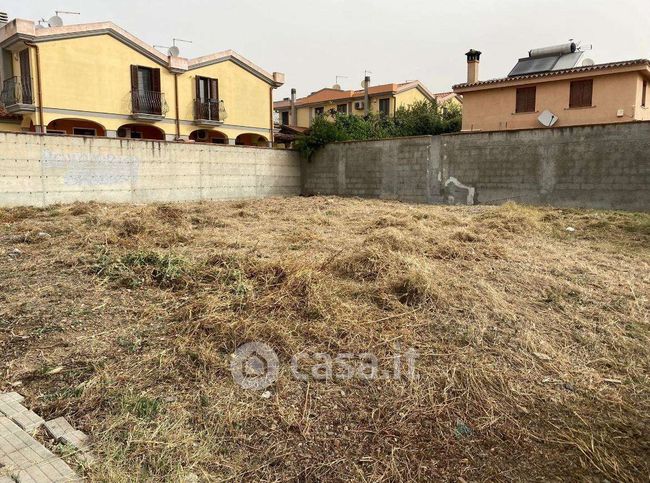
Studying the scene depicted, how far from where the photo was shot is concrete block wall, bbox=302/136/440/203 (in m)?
13.8

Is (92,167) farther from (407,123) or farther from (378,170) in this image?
(407,123)

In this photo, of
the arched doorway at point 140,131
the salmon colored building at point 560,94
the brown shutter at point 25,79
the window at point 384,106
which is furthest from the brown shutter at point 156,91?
the window at point 384,106

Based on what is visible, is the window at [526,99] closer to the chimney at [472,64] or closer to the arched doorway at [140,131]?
the chimney at [472,64]

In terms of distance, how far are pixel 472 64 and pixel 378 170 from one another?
10249mm

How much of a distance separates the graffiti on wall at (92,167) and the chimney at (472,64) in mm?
15572

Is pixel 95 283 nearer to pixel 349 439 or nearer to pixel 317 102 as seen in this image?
pixel 349 439

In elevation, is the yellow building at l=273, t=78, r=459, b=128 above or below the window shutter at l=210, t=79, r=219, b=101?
above

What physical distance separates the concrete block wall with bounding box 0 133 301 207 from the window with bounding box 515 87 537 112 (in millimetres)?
8792

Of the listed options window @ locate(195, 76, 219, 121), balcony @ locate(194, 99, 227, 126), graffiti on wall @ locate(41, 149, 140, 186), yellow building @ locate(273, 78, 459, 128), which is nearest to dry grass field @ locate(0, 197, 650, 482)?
graffiti on wall @ locate(41, 149, 140, 186)

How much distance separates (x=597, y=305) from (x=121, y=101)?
755 inches

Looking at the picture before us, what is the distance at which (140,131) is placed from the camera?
2069cm

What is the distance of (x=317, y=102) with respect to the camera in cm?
3281

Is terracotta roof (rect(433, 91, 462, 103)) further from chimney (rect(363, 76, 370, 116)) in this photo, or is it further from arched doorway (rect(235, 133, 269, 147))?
arched doorway (rect(235, 133, 269, 147))

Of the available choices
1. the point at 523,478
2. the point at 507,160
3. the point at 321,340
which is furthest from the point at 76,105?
the point at 523,478
